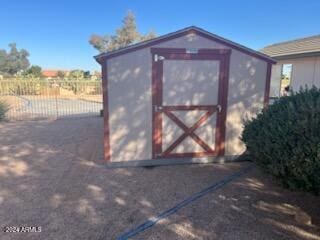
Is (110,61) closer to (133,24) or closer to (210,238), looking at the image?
(210,238)

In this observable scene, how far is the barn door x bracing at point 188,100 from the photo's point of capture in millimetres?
5059

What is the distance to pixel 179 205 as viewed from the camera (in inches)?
142

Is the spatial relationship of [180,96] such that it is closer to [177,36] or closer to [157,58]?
[157,58]

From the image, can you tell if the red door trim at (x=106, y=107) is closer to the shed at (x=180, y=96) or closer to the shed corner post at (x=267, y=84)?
the shed at (x=180, y=96)

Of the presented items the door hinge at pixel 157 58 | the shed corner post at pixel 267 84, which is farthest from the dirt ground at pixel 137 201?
the door hinge at pixel 157 58

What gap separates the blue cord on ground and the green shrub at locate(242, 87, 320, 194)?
3.35ft

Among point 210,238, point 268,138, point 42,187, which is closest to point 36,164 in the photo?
point 42,187

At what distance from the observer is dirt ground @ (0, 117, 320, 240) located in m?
2.98

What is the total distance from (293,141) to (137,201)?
2.27 m

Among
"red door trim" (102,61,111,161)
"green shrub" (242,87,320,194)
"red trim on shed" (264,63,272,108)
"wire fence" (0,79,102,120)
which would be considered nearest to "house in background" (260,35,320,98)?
"red trim on shed" (264,63,272,108)

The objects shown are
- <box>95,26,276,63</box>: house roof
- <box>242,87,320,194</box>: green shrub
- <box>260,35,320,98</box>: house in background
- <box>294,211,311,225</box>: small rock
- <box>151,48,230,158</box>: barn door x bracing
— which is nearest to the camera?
<box>242,87,320,194</box>: green shrub

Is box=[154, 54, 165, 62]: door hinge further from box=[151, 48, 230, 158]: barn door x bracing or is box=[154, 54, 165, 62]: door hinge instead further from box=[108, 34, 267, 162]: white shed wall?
box=[108, 34, 267, 162]: white shed wall

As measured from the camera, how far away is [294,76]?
958 cm

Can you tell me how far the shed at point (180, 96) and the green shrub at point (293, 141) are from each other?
1.87 meters
